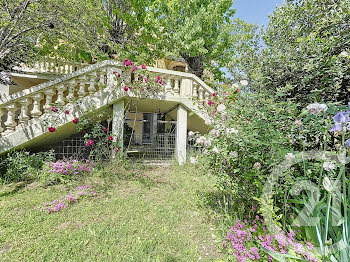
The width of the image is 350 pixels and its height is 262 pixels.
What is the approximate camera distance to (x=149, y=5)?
26.3 ft

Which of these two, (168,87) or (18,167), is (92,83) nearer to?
(168,87)

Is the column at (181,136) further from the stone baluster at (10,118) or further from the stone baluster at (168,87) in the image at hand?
the stone baluster at (10,118)

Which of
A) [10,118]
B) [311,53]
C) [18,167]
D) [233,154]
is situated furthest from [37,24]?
[311,53]

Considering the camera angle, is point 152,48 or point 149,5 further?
point 152,48

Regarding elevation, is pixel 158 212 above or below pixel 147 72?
below

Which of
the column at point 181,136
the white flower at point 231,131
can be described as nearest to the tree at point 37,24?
the column at point 181,136

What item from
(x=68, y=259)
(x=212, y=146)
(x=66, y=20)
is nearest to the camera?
(x=68, y=259)

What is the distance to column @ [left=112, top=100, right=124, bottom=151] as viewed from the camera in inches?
178

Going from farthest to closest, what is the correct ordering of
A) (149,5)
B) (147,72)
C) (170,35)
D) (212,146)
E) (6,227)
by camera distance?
(170,35)
(149,5)
(147,72)
(212,146)
(6,227)

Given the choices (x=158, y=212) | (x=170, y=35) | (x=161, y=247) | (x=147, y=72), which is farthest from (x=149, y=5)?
(x=161, y=247)

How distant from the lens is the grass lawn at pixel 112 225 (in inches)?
71.6

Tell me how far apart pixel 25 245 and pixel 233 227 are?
238cm

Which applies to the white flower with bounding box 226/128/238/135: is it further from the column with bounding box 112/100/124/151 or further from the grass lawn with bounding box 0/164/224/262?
the column with bounding box 112/100/124/151

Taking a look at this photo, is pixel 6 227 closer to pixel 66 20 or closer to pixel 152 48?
pixel 66 20
